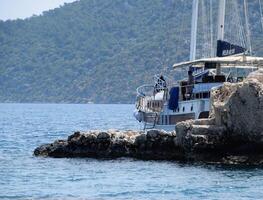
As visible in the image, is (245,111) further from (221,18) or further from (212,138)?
(221,18)

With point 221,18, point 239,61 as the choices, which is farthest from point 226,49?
point 239,61

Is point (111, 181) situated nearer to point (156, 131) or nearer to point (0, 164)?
point (156, 131)

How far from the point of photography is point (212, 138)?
37719mm

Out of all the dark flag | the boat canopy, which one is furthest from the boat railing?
the dark flag

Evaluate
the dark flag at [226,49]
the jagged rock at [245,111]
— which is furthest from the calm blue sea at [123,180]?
the dark flag at [226,49]

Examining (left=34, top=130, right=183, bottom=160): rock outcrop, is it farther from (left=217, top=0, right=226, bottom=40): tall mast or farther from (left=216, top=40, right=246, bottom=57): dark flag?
(left=217, top=0, right=226, bottom=40): tall mast

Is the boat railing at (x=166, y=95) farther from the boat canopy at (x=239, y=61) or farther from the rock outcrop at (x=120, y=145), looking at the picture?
the rock outcrop at (x=120, y=145)

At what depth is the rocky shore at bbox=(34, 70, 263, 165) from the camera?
122 ft

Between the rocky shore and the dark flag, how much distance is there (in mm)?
11248

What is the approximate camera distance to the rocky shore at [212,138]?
37.1m

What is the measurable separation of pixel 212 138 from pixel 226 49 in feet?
50.5

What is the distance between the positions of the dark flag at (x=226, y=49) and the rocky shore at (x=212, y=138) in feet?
36.9

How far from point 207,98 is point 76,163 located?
9758 mm

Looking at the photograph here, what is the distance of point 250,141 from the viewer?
37.4 metres
